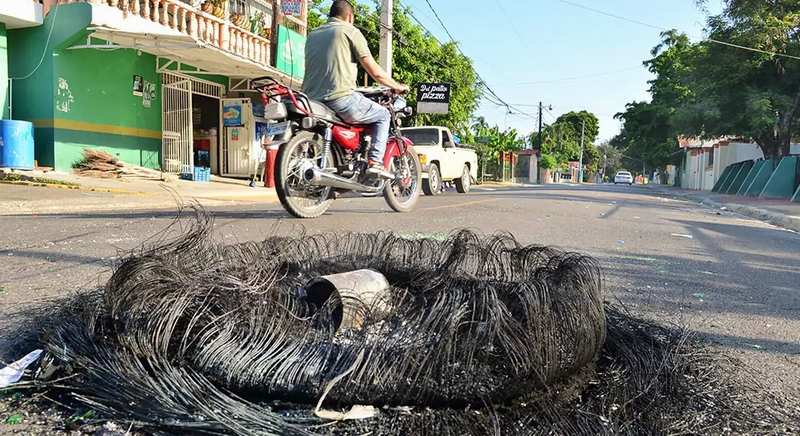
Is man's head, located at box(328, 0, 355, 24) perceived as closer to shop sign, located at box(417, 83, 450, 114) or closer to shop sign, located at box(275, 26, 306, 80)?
shop sign, located at box(275, 26, 306, 80)

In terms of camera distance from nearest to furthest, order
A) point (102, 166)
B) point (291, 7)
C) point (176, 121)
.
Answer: point (102, 166), point (176, 121), point (291, 7)

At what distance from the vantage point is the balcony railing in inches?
458

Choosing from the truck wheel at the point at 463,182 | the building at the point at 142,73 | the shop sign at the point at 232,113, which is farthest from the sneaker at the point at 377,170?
the shop sign at the point at 232,113

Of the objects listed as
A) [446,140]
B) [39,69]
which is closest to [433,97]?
[446,140]

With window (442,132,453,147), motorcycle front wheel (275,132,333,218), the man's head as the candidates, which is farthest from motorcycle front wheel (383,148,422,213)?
window (442,132,453,147)

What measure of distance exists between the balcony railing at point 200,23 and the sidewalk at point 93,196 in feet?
10.5

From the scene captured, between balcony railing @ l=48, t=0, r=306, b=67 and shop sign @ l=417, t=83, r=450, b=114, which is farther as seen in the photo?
shop sign @ l=417, t=83, r=450, b=114

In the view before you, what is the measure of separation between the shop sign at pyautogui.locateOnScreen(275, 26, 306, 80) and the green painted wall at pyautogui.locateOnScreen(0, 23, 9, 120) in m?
6.15

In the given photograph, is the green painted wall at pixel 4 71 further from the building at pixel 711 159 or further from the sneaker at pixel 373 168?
the building at pixel 711 159

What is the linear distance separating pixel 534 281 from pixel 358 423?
0.73m

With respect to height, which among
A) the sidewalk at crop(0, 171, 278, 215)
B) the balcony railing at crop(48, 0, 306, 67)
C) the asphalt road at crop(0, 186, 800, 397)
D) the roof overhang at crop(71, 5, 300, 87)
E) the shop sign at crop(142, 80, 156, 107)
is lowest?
the asphalt road at crop(0, 186, 800, 397)

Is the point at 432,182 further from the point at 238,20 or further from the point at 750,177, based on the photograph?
the point at 750,177

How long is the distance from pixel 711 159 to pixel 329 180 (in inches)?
1505

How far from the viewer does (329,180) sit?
208 inches
